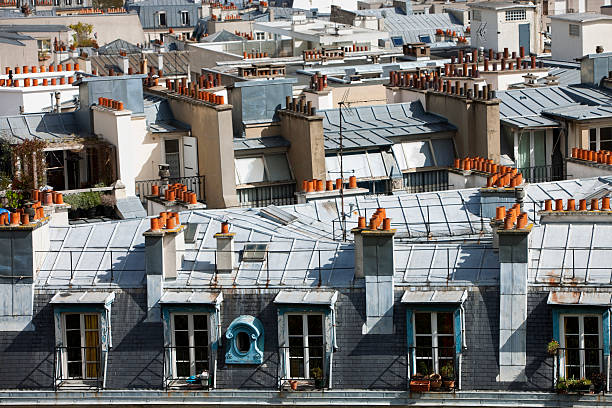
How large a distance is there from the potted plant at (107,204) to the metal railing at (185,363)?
20.1m

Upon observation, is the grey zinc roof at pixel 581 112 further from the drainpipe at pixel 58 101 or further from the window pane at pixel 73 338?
the window pane at pixel 73 338

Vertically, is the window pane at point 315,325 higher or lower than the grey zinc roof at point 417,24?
lower

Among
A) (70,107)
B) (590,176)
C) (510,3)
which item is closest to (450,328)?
(590,176)

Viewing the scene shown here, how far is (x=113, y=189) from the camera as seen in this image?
58.2m

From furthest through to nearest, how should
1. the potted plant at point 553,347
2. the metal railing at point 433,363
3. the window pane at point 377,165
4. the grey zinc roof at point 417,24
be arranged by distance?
the grey zinc roof at point 417,24 → the window pane at point 377,165 → the metal railing at point 433,363 → the potted plant at point 553,347

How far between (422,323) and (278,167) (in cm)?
2349

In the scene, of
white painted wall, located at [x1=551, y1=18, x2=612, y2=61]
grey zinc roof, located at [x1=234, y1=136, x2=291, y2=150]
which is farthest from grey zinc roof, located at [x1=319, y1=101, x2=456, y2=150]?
white painted wall, located at [x1=551, y1=18, x2=612, y2=61]

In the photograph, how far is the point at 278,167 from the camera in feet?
196

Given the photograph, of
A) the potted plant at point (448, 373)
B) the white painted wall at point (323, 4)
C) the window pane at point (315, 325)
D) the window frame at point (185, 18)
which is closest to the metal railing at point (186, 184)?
the window pane at point (315, 325)

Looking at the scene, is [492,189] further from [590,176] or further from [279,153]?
[279,153]

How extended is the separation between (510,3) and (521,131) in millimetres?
34183

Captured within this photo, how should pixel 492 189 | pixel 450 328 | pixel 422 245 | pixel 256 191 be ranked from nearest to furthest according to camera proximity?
pixel 450 328 < pixel 422 245 < pixel 492 189 < pixel 256 191

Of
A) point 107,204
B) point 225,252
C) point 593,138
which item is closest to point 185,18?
point 593,138

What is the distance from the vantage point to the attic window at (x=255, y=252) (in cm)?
3916
